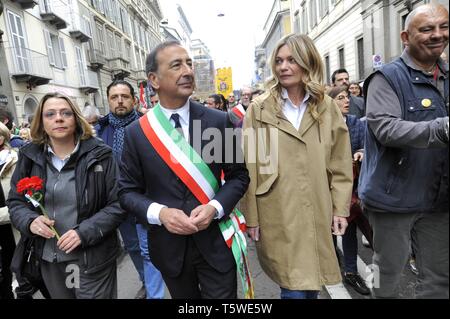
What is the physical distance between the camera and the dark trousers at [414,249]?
76cm

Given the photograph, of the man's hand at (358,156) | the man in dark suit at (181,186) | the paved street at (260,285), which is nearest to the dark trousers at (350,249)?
the paved street at (260,285)

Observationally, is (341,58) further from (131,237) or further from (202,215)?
(202,215)

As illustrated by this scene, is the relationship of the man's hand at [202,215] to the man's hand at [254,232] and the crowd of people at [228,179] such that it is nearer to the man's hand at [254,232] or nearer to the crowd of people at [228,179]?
the crowd of people at [228,179]

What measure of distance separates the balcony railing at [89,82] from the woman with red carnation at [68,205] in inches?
64.9

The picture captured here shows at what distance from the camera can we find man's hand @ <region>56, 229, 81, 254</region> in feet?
5.59

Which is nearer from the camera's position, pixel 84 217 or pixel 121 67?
pixel 84 217

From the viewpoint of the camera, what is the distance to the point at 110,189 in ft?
6.41

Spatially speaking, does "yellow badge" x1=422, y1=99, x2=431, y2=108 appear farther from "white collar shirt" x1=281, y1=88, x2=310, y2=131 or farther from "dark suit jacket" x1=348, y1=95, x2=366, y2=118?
"dark suit jacket" x1=348, y1=95, x2=366, y2=118

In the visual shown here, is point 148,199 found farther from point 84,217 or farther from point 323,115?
point 323,115

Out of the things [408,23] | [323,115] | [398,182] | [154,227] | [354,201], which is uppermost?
[408,23]

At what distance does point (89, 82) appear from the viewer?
369 centimetres

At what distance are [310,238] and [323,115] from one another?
70 centimetres
